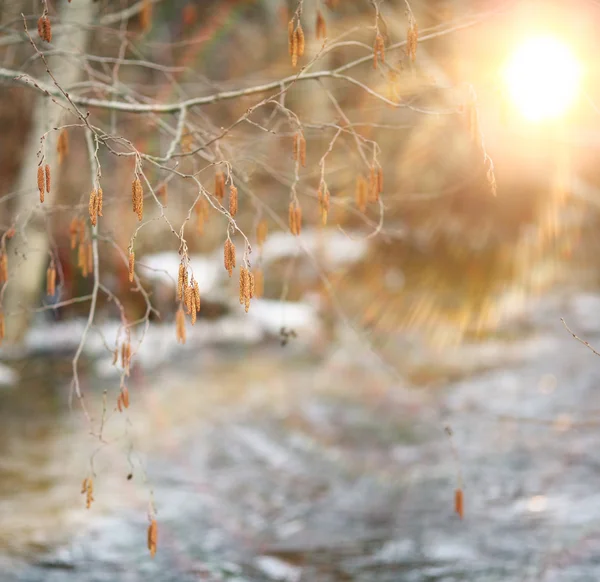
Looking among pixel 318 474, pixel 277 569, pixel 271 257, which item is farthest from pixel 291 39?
pixel 271 257

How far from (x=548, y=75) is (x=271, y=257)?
705cm

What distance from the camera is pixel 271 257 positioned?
53.4 feet

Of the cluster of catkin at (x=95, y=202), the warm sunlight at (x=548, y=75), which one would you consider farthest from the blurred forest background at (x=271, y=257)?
the warm sunlight at (x=548, y=75)

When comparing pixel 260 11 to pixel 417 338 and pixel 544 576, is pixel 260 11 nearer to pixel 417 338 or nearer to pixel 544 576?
pixel 417 338

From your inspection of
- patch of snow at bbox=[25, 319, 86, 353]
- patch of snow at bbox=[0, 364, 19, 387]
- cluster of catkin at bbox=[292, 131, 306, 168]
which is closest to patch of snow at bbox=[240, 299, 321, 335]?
patch of snow at bbox=[25, 319, 86, 353]

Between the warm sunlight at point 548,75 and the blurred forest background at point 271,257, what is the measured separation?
1.04ft

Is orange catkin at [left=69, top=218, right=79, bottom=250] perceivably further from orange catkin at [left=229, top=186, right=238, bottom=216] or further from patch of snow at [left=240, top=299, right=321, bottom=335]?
patch of snow at [left=240, top=299, right=321, bottom=335]

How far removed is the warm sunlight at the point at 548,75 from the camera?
14.1 metres

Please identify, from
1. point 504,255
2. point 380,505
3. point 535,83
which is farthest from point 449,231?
point 380,505

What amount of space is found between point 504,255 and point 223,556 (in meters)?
14.0

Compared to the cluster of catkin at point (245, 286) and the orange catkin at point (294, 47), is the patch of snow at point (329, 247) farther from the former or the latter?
the cluster of catkin at point (245, 286)

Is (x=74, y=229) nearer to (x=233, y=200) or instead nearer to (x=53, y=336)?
(x=233, y=200)

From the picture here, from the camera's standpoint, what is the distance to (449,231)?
1920 cm

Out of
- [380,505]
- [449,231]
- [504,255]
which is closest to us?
[380,505]
